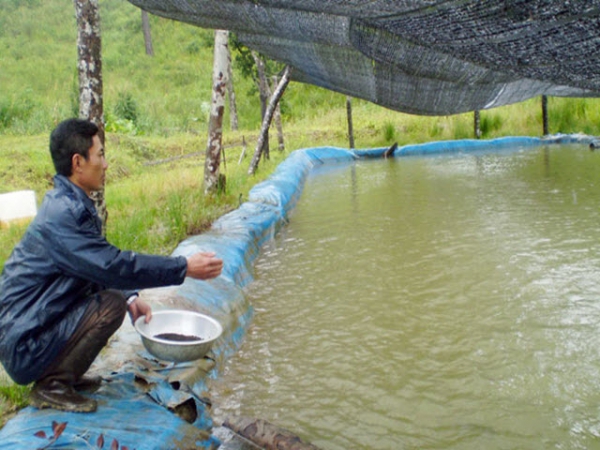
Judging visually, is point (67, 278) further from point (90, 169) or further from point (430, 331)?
point (430, 331)

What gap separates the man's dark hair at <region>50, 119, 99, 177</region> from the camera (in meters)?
2.37

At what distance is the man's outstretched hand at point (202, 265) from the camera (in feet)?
8.02

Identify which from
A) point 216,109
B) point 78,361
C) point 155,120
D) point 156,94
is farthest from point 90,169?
point 156,94

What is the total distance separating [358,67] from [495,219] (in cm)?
250

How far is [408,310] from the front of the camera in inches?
166

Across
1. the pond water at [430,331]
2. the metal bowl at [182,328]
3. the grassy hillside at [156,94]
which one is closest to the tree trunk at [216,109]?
the pond water at [430,331]

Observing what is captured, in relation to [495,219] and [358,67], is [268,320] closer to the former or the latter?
[358,67]

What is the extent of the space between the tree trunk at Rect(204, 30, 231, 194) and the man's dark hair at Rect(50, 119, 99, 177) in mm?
4648

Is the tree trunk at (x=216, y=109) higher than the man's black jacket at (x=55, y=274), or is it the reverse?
the tree trunk at (x=216, y=109)

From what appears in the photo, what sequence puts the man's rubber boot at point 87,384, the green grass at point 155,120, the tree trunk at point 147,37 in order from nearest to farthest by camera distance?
the man's rubber boot at point 87,384, the green grass at point 155,120, the tree trunk at point 147,37

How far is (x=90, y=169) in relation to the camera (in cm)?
244

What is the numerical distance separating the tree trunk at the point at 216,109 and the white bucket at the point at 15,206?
2.05 meters

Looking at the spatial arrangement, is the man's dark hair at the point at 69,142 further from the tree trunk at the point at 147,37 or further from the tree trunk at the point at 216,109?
the tree trunk at the point at 147,37

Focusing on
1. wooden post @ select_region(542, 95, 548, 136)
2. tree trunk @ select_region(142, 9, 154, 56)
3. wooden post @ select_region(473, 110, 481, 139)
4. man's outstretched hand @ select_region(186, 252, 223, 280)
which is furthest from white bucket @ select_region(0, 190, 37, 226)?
tree trunk @ select_region(142, 9, 154, 56)
